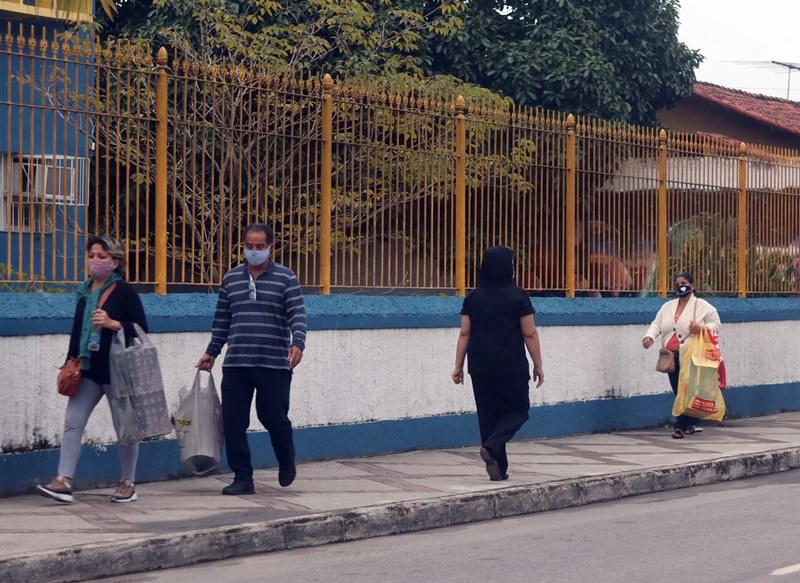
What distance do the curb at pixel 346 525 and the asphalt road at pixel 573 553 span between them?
4.0 inches

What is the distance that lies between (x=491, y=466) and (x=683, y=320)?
3.95m

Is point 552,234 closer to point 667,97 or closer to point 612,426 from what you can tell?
point 612,426

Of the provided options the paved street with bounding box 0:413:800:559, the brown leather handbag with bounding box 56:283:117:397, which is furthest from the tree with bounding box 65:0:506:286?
the paved street with bounding box 0:413:800:559

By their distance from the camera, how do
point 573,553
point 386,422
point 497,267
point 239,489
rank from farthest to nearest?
point 386,422 < point 497,267 < point 239,489 < point 573,553

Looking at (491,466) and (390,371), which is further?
(390,371)

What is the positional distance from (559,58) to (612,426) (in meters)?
10.5

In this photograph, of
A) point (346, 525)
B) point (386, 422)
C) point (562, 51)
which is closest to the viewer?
point (346, 525)

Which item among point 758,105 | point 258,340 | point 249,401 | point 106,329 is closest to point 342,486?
point 249,401

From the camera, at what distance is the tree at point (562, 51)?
22297mm

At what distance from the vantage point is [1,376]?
27.6ft

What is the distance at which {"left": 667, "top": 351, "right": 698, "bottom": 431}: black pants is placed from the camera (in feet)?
41.7

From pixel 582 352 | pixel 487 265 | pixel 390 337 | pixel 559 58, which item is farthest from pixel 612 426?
pixel 559 58

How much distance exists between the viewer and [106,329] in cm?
807

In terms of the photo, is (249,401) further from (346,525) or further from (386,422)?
(386,422)
